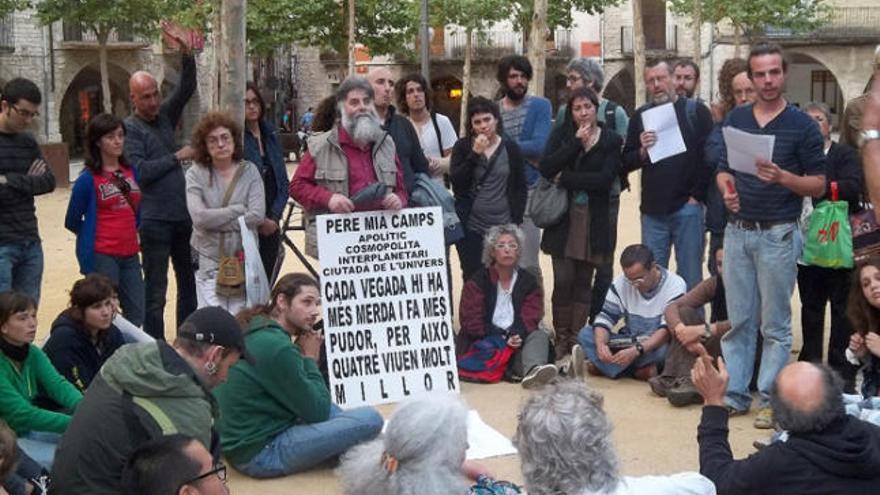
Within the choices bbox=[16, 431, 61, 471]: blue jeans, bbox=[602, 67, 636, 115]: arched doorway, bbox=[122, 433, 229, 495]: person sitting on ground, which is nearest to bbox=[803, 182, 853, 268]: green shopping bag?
bbox=[16, 431, 61, 471]: blue jeans

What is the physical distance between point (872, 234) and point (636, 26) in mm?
19906

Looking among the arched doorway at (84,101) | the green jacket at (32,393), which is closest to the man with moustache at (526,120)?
the green jacket at (32,393)

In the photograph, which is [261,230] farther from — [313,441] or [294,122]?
[294,122]

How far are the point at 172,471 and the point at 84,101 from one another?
43.5 metres

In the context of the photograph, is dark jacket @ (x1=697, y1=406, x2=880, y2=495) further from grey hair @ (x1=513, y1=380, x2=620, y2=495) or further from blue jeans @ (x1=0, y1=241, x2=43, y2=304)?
blue jeans @ (x1=0, y1=241, x2=43, y2=304)

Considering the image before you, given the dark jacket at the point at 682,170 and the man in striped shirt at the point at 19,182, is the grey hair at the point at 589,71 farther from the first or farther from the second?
the man in striped shirt at the point at 19,182

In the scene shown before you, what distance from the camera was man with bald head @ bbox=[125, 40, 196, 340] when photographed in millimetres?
8438

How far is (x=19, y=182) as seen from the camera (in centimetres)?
770

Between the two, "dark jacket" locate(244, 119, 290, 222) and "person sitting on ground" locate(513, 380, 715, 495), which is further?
"dark jacket" locate(244, 119, 290, 222)

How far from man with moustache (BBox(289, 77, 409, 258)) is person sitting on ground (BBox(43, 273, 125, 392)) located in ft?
5.41

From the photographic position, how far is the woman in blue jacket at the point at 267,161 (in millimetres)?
8766

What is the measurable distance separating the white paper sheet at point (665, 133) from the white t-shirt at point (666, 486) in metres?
4.72

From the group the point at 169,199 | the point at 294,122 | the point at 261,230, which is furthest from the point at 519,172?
the point at 294,122

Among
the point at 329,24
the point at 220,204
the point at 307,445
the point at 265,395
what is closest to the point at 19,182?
the point at 220,204
